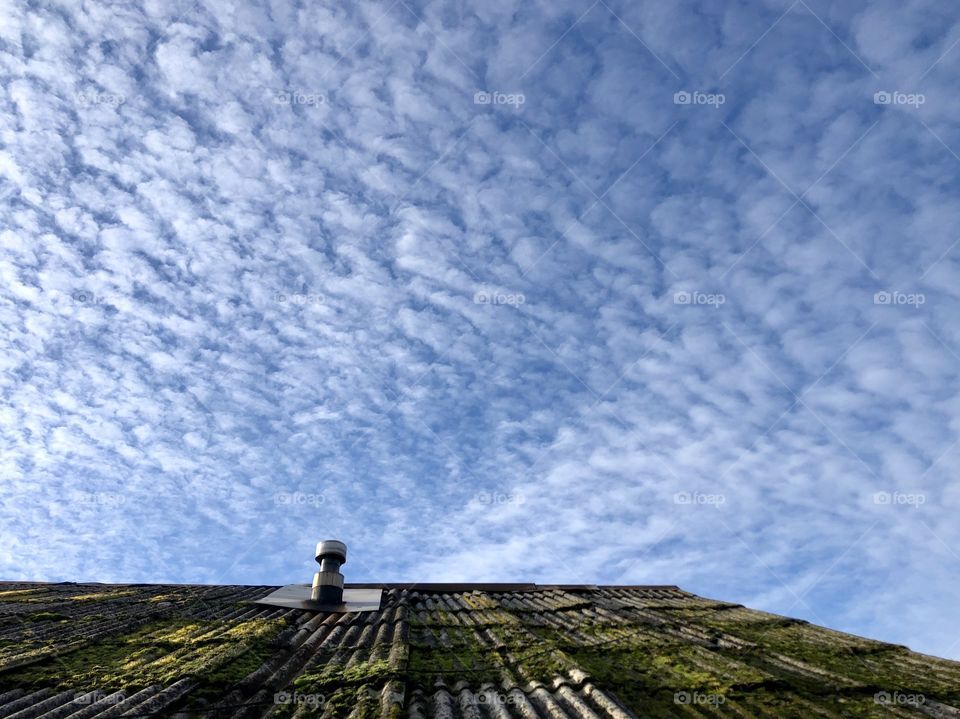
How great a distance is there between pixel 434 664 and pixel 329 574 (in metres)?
3.68

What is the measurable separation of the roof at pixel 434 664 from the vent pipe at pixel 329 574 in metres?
0.55

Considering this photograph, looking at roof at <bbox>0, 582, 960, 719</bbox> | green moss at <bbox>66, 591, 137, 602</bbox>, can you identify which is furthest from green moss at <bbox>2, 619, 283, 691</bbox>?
green moss at <bbox>66, 591, 137, 602</bbox>

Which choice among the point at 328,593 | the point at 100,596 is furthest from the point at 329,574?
the point at 100,596

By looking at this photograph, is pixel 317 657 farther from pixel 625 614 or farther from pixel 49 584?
pixel 49 584

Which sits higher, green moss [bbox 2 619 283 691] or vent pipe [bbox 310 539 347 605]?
vent pipe [bbox 310 539 347 605]

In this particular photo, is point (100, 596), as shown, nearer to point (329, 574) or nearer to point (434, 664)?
point (329, 574)

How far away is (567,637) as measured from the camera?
22.6 feet

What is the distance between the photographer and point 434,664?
17.8ft

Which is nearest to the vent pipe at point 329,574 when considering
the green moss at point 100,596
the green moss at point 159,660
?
the green moss at point 159,660

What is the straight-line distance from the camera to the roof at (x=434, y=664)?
429 cm

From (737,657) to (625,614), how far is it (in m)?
2.42

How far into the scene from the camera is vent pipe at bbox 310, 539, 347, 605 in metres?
8.35

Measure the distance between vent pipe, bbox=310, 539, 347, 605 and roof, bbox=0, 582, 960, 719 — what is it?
55 centimetres

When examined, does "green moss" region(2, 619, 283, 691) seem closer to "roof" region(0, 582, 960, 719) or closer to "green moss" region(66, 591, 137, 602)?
"roof" region(0, 582, 960, 719)
